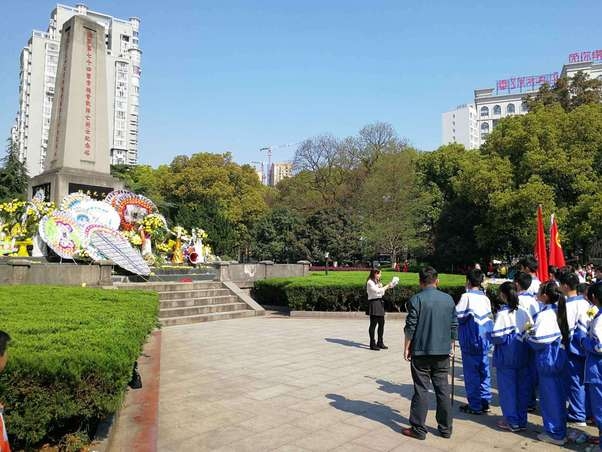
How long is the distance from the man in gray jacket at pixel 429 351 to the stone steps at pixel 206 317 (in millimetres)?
8599

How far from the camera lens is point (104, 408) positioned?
3707 millimetres

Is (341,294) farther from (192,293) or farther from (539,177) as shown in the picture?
(539,177)

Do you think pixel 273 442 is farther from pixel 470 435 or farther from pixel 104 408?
pixel 470 435

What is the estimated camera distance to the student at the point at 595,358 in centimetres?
438

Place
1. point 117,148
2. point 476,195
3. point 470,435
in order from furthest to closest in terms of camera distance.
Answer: point 117,148 → point 476,195 → point 470,435

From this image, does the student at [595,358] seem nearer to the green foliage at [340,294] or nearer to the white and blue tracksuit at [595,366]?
the white and blue tracksuit at [595,366]

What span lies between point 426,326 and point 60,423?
3.28 metres

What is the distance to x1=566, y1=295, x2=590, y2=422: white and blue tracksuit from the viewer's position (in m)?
4.86

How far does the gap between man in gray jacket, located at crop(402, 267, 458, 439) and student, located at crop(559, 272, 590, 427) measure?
3.83ft

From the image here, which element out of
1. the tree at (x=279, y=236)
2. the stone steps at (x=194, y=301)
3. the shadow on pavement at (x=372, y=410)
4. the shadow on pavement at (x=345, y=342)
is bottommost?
the shadow on pavement at (x=372, y=410)

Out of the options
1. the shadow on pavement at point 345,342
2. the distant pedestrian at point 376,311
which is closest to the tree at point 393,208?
the shadow on pavement at point 345,342

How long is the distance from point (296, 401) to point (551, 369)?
2789 mm

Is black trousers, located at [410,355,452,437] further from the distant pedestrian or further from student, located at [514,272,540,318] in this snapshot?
the distant pedestrian

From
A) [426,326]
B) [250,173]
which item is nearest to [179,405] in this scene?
[426,326]
